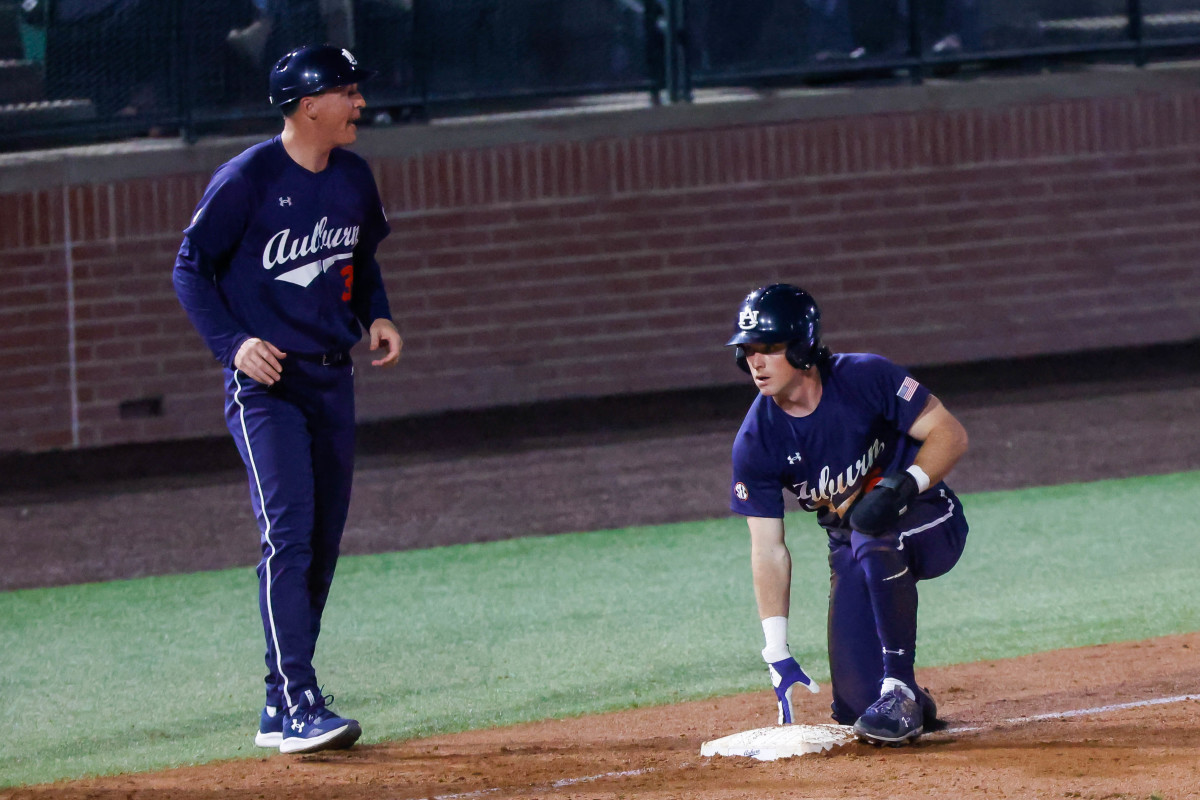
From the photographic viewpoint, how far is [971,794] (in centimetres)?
372

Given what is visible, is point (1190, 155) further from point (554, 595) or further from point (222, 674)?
point (222, 674)

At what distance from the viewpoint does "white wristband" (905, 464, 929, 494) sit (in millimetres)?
4473

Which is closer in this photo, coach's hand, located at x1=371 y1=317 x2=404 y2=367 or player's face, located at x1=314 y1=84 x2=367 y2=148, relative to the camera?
player's face, located at x1=314 y1=84 x2=367 y2=148

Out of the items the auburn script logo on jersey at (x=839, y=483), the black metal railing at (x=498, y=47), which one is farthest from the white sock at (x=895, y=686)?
the black metal railing at (x=498, y=47)

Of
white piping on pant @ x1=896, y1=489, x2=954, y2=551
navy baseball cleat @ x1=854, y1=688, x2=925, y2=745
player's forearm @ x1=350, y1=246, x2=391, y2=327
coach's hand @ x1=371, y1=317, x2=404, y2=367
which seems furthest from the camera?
player's forearm @ x1=350, y1=246, x2=391, y2=327

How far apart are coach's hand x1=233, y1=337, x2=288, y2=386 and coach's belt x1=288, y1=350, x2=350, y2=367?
8.0 inches

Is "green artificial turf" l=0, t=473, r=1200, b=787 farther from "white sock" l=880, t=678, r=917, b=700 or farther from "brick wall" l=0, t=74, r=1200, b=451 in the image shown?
"brick wall" l=0, t=74, r=1200, b=451

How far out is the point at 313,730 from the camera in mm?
4664

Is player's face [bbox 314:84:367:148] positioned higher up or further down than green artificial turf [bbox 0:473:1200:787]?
higher up

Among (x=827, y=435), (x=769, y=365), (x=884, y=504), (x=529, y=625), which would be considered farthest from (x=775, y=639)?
(x=529, y=625)

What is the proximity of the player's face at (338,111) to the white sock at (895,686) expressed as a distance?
2.41 meters

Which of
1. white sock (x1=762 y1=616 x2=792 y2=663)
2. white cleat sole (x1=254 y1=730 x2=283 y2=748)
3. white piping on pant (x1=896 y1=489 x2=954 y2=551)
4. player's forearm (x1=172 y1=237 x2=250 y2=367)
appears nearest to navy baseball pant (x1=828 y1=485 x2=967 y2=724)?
white piping on pant (x1=896 y1=489 x2=954 y2=551)

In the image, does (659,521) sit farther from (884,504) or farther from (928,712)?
(884,504)

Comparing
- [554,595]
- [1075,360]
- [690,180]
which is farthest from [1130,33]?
[554,595]
